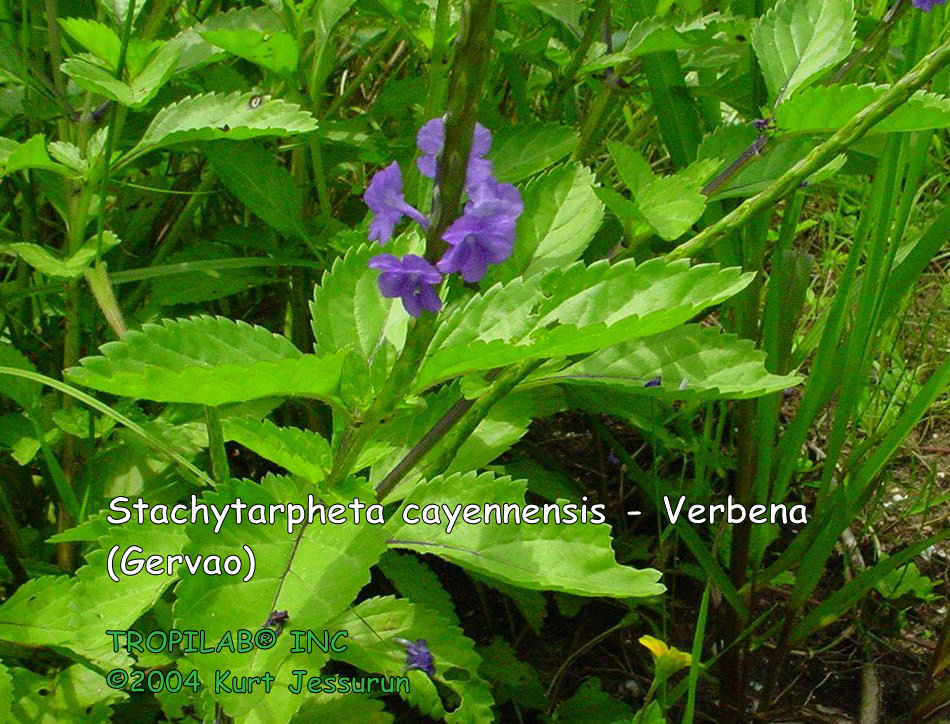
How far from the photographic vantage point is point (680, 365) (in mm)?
1102

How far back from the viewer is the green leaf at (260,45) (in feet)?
4.09

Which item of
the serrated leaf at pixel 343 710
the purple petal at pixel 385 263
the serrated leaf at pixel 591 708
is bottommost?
the serrated leaf at pixel 591 708

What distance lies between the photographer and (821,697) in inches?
65.7

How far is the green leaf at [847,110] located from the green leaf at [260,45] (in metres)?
0.66

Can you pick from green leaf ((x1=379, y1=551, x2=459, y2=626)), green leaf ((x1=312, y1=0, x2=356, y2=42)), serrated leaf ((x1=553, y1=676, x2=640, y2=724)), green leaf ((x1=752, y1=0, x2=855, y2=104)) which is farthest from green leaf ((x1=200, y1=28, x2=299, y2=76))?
serrated leaf ((x1=553, y1=676, x2=640, y2=724))

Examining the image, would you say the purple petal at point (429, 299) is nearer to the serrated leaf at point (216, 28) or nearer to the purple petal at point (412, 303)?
the purple petal at point (412, 303)

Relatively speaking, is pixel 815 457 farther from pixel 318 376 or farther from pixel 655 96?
pixel 318 376

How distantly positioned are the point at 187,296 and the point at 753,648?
109 centimetres

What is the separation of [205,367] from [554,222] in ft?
1.87

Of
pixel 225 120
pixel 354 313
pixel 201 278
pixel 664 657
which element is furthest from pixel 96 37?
pixel 664 657

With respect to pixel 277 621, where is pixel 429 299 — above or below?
above

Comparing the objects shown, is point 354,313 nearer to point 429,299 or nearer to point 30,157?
point 429,299

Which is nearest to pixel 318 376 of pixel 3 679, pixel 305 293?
pixel 3 679

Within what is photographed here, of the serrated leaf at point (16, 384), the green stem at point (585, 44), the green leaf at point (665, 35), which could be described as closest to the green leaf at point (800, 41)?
the green leaf at point (665, 35)
